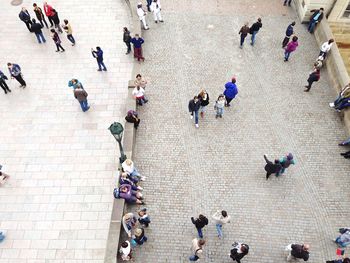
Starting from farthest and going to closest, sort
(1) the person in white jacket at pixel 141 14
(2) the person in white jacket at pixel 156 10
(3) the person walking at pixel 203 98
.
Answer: (2) the person in white jacket at pixel 156 10 < (1) the person in white jacket at pixel 141 14 < (3) the person walking at pixel 203 98

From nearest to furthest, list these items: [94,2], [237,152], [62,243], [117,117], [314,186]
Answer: [62,243], [314,186], [237,152], [117,117], [94,2]

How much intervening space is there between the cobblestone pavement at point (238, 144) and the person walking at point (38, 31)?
5.33 metres

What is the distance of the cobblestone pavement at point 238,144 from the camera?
12.0 m

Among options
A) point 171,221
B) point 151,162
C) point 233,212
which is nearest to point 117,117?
point 151,162

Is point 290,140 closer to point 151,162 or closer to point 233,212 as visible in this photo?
point 233,212

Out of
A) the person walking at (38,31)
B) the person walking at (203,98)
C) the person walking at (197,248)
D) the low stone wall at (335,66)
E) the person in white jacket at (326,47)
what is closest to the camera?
the person walking at (197,248)

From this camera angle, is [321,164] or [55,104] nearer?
[321,164]

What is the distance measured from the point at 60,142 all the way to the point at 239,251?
333 inches

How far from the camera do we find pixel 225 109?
1540 centimetres

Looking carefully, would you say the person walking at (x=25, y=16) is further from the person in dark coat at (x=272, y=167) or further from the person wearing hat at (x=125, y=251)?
the person in dark coat at (x=272, y=167)

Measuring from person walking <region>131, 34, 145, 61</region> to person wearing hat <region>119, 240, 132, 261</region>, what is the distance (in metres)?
9.31

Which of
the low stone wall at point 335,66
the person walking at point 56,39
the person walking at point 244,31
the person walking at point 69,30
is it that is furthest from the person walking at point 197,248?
the person walking at point 69,30

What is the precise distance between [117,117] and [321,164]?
8.74 metres

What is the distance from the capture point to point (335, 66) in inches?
631
